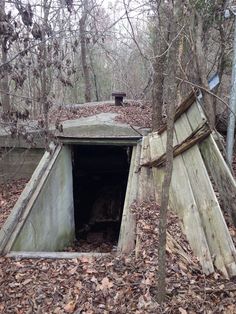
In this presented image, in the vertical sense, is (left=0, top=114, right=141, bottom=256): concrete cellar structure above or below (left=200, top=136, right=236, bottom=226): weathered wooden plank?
below

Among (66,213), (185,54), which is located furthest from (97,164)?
(185,54)

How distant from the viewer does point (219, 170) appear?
396 centimetres

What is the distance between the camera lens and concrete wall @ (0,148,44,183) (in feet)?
24.2

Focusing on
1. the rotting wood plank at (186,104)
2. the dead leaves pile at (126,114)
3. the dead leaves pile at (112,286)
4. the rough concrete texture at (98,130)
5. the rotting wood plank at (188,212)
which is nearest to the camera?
the dead leaves pile at (112,286)

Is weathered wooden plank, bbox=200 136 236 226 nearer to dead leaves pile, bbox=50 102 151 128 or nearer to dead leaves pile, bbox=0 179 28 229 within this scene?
dead leaves pile, bbox=50 102 151 128

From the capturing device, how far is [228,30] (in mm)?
6863

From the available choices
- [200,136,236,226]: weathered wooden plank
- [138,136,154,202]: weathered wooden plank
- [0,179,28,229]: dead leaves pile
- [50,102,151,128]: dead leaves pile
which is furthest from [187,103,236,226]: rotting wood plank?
[0,179,28,229]: dead leaves pile

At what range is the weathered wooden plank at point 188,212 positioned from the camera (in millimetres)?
3429

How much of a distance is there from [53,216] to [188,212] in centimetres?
302

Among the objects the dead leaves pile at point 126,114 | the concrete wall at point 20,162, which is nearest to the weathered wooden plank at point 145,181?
the dead leaves pile at point 126,114

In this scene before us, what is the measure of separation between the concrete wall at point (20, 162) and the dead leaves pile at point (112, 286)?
369 cm

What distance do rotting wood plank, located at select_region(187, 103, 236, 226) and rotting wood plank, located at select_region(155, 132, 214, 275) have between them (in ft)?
1.15

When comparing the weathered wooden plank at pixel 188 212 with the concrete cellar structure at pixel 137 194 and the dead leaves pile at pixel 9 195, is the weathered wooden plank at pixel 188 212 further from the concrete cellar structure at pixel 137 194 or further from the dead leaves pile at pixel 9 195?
the dead leaves pile at pixel 9 195

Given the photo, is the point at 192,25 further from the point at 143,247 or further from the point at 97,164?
the point at 97,164
